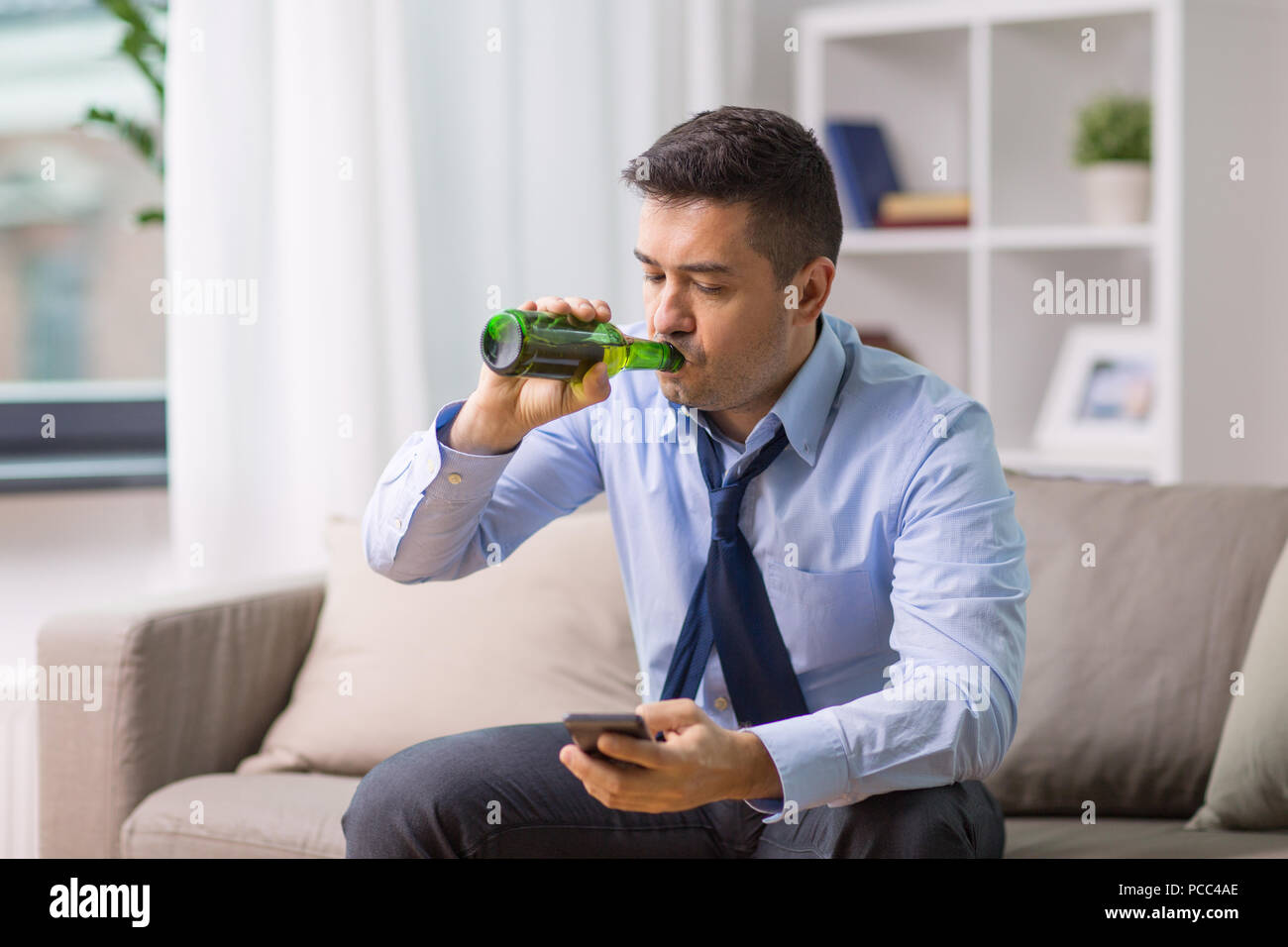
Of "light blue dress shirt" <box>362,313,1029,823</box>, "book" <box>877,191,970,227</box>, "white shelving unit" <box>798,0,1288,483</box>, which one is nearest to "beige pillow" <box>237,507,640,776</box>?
"light blue dress shirt" <box>362,313,1029,823</box>

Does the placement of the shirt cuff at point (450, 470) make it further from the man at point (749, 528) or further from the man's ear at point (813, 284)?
the man's ear at point (813, 284)

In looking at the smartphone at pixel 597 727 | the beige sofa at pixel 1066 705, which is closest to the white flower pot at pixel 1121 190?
the beige sofa at pixel 1066 705

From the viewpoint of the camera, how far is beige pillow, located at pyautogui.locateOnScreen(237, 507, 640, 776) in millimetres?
1828

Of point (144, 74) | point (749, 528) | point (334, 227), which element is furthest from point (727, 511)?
point (144, 74)

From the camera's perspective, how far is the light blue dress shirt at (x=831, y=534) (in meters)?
1.19

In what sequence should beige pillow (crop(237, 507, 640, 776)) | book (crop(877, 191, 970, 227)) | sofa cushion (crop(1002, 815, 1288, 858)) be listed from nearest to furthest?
sofa cushion (crop(1002, 815, 1288, 858))
beige pillow (crop(237, 507, 640, 776))
book (crop(877, 191, 970, 227))

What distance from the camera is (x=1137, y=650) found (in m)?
1.72

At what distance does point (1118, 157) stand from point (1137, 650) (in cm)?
126

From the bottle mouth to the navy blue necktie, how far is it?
28 cm

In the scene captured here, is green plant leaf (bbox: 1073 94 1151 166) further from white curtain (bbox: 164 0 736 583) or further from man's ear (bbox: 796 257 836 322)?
man's ear (bbox: 796 257 836 322)

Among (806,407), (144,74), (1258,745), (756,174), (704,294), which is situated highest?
(144,74)

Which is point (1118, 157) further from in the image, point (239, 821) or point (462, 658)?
point (239, 821)

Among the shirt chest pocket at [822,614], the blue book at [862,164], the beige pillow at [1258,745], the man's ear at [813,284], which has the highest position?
the blue book at [862,164]
